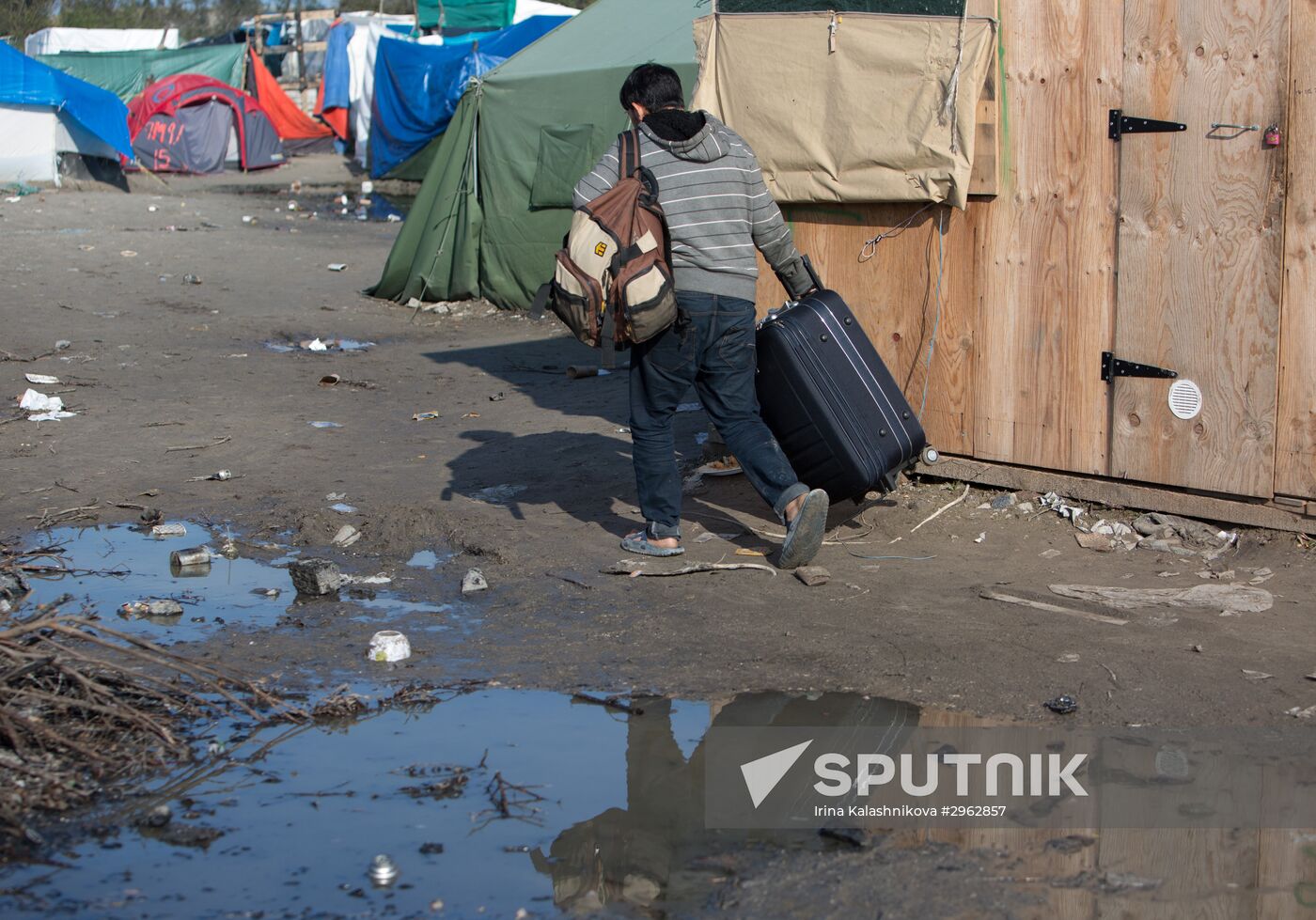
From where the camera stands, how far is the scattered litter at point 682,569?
521 cm

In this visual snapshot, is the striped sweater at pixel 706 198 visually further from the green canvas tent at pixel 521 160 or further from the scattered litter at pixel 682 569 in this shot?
the green canvas tent at pixel 521 160

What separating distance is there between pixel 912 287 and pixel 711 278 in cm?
131

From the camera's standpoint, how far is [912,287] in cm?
603

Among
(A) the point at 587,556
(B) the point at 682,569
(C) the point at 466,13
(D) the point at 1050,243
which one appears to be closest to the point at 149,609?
(A) the point at 587,556

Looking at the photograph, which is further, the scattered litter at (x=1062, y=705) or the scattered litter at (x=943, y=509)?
the scattered litter at (x=943, y=509)

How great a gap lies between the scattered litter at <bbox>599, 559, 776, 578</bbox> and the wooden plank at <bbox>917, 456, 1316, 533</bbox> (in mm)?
1288

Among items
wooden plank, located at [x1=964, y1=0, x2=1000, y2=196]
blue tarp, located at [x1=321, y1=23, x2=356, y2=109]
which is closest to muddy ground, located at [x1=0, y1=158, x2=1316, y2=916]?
wooden plank, located at [x1=964, y1=0, x2=1000, y2=196]

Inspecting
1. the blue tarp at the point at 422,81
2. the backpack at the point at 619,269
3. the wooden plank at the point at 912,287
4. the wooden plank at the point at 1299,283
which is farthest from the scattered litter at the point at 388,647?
the blue tarp at the point at 422,81

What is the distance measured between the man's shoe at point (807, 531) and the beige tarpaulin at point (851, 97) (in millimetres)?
1568

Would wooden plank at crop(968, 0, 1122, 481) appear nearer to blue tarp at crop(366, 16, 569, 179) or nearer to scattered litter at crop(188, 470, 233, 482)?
scattered litter at crop(188, 470, 233, 482)

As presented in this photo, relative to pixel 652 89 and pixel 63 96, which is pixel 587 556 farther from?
pixel 63 96

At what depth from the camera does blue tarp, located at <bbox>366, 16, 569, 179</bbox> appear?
20062 mm

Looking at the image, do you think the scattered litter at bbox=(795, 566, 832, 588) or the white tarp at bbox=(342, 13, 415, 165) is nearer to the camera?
the scattered litter at bbox=(795, 566, 832, 588)

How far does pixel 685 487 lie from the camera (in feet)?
21.4
